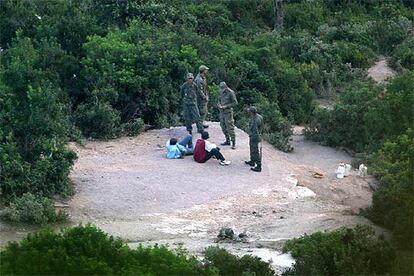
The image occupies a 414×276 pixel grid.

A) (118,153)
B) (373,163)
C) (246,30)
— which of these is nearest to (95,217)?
(118,153)

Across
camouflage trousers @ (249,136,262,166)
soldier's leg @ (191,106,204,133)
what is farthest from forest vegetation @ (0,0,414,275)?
camouflage trousers @ (249,136,262,166)

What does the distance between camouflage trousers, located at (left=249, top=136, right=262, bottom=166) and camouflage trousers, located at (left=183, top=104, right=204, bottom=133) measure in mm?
2045

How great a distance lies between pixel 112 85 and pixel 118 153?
315 centimetres

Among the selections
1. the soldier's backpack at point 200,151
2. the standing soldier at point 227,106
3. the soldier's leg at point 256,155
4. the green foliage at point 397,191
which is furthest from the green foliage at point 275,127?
the green foliage at point 397,191

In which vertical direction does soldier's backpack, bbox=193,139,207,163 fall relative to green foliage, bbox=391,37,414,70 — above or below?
below

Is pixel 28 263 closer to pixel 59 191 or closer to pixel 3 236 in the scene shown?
pixel 3 236

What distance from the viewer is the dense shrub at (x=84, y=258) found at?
10695mm

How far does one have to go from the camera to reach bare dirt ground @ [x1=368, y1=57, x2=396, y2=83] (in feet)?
102

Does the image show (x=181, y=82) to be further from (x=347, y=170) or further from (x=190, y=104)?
(x=347, y=170)

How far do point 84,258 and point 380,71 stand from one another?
22.3m

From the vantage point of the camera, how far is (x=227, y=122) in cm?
2105

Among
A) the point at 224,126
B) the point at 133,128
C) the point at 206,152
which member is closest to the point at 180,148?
the point at 206,152

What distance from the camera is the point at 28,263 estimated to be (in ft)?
35.0

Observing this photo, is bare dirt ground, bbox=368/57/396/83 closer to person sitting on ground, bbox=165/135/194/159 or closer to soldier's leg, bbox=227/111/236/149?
soldier's leg, bbox=227/111/236/149
